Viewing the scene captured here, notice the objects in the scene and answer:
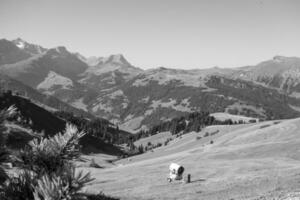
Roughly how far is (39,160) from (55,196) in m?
2.26

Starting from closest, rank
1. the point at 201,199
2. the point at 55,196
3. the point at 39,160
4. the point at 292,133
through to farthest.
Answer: the point at 55,196 < the point at 39,160 < the point at 201,199 < the point at 292,133

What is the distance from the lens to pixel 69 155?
364 inches

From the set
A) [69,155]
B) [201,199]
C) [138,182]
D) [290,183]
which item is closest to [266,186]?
[290,183]

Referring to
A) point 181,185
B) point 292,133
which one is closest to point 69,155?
point 181,185

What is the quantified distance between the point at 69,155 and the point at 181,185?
1620 inches

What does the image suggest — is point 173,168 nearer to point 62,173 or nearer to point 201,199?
point 201,199

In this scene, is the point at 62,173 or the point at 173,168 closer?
the point at 62,173

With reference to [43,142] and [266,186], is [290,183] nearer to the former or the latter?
[266,186]

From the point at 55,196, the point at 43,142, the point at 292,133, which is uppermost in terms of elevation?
the point at 43,142

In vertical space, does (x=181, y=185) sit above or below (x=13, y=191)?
below

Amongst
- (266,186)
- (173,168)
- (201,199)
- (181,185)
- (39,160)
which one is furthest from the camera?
(173,168)

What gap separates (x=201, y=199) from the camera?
36.5 meters

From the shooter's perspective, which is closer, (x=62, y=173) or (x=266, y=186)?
(x=62, y=173)

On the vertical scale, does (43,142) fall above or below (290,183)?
above
